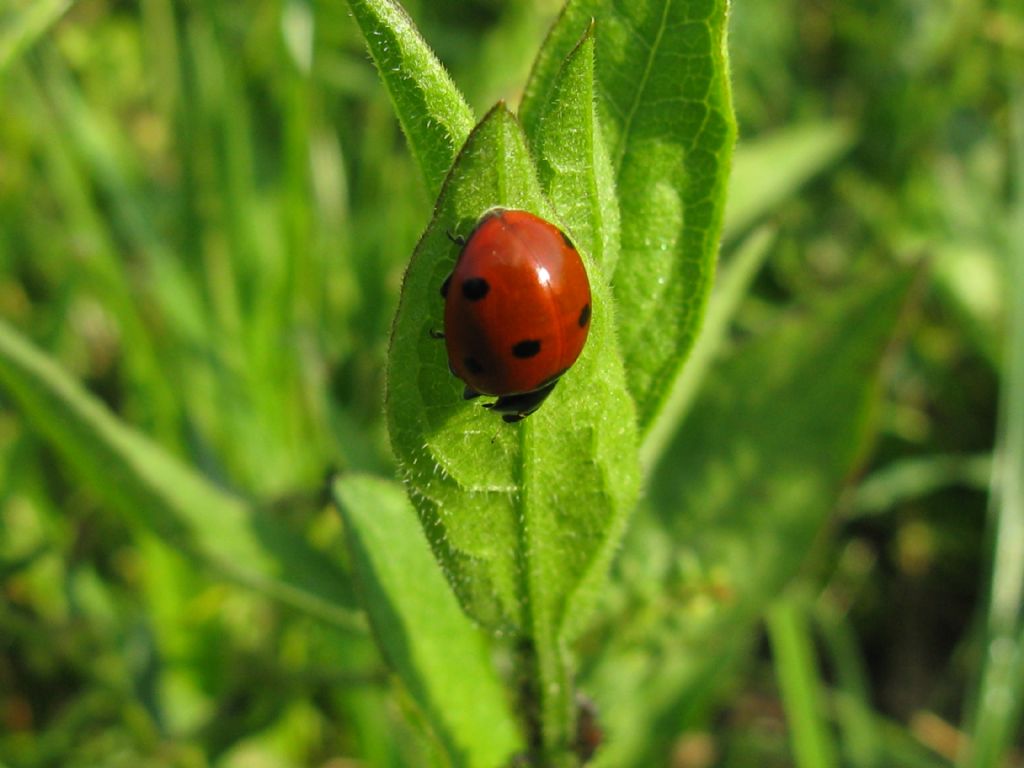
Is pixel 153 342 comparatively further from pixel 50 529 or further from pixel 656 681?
pixel 656 681

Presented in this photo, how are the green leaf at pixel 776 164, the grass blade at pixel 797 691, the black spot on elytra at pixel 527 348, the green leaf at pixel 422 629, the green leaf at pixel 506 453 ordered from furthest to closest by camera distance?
the green leaf at pixel 776 164 < the grass blade at pixel 797 691 < the green leaf at pixel 422 629 < the black spot on elytra at pixel 527 348 < the green leaf at pixel 506 453

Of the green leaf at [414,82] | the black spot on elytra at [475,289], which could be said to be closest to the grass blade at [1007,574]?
the black spot on elytra at [475,289]

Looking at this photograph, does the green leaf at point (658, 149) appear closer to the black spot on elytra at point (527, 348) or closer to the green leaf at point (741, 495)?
the black spot on elytra at point (527, 348)

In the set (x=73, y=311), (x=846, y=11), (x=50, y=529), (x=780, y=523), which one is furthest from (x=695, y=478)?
(x=846, y=11)

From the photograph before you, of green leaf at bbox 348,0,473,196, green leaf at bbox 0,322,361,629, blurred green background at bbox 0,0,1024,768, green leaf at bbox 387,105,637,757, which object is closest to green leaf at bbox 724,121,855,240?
blurred green background at bbox 0,0,1024,768

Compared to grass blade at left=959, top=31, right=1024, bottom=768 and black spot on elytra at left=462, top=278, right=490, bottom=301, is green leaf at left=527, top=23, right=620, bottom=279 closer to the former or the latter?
black spot on elytra at left=462, top=278, right=490, bottom=301
